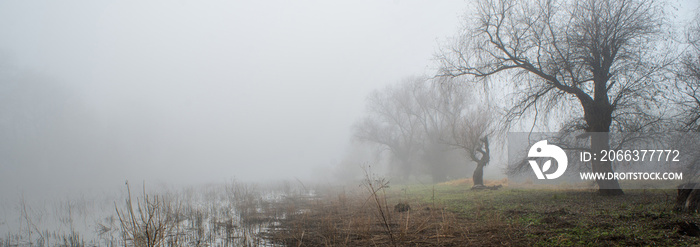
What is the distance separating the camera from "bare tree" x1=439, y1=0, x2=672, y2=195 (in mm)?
9008

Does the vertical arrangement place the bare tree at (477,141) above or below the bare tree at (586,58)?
below

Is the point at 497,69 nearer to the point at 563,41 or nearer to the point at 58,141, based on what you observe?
the point at 563,41

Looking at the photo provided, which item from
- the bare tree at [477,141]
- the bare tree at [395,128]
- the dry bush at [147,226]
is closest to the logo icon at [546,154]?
the bare tree at [477,141]

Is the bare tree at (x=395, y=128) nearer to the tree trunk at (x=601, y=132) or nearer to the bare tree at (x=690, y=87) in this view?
the tree trunk at (x=601, y=132)

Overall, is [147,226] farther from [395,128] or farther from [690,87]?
[395,128]

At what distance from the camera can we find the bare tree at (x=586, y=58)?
29.6 ft

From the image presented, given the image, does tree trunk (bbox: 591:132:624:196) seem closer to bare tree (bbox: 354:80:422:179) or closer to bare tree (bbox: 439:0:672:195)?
bare tree (bbox: 439:0:672:195)

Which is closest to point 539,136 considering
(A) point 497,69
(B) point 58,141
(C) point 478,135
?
(A) point 497,69

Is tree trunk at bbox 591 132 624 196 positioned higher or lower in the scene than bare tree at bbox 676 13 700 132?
lower

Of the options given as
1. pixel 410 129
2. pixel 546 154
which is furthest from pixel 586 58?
pixel 410 129

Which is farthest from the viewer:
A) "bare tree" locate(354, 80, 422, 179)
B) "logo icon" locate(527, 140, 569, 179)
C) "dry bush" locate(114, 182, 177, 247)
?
"bare tree" locate(354, 80, 422, 179)

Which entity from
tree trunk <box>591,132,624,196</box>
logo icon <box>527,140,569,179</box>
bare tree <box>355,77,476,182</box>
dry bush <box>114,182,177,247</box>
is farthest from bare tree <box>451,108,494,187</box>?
dry bush <box>114,182,177,247</box>

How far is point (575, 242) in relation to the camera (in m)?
4.00

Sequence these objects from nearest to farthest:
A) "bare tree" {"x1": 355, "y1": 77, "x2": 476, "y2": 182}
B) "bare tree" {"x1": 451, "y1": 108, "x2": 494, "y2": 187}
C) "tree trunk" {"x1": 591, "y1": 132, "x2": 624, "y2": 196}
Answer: "tree trunk" {"x1": 591, "y1": 132, "x2": 624, "y2": 196} < "bare tree" {"x1": 451, "y1": 108, "x2": 494, "y2": 187} < "bare tree" {"x1": 355, "y1": 77, "x2": 476, "y2": 182}
